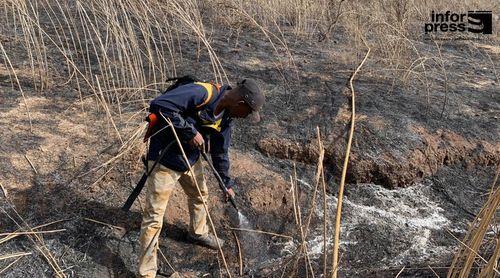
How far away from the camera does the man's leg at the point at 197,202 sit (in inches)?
104

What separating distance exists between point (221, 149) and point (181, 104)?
0.42 metres

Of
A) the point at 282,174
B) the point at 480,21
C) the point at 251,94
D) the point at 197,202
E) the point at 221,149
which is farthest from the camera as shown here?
the point at 480,21

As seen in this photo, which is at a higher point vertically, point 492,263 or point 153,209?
point 492,263

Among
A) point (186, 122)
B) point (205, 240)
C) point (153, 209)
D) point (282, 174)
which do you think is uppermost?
point (186, 122)

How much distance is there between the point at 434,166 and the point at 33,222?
9.09ft

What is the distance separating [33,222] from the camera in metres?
2.65

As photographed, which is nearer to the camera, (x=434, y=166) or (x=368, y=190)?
(x=368, y=190)

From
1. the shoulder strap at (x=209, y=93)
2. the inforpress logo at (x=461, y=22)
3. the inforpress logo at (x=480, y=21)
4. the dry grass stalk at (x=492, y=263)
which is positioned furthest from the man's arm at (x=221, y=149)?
the inforpress logo at (x=480, y=21)

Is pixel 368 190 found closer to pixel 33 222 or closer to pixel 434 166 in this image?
pixel 434 166

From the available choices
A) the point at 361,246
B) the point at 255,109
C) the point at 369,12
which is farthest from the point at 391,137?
the point at 369,12

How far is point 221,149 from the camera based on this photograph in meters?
2.54

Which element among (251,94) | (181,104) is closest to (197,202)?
(181,104)

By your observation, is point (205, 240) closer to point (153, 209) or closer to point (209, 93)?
point (153, 209)

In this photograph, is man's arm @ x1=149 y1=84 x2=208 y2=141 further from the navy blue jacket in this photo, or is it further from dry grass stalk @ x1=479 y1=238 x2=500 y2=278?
dry grass stalk @ x1=479 y1=238 x2=500 y2=278
